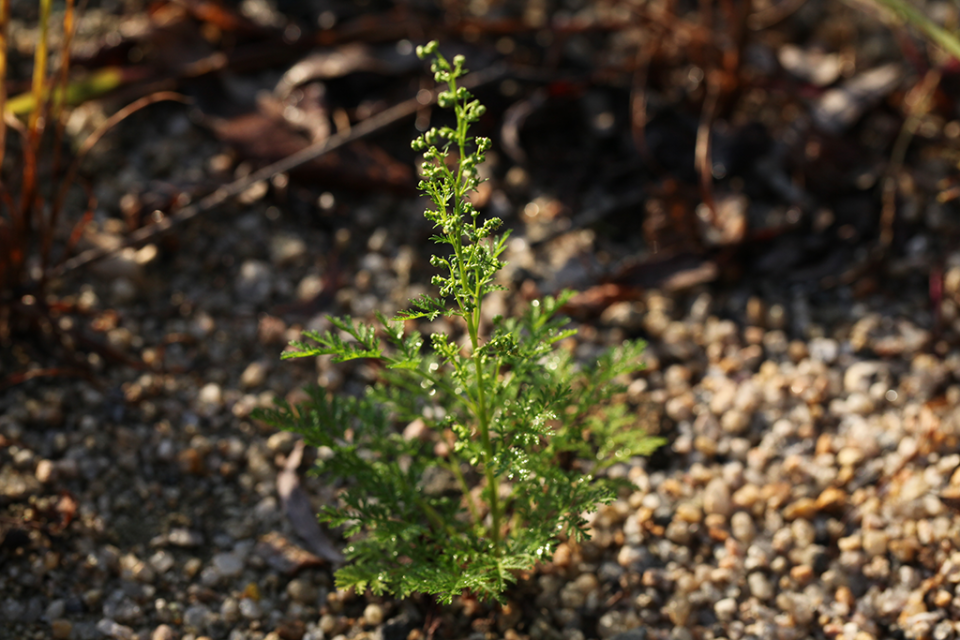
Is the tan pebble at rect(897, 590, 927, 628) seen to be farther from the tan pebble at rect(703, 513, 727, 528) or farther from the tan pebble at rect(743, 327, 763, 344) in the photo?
the tan pebble at rect(743, 327, 763, 344)

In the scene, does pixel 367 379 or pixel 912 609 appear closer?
pixel 912 609

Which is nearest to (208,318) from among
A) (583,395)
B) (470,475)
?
(470,475)

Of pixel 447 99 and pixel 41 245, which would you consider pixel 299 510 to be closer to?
pixel 41 245

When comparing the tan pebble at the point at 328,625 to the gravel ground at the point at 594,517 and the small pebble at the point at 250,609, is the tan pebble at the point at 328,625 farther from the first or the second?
the small pebble at the point at 250,609

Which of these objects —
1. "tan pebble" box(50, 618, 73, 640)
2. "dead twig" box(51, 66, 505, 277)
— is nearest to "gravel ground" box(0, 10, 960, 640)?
"tan pebble" box(50, 618, 73, 640)

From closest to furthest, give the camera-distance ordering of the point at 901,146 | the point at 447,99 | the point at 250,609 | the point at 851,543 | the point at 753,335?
1. the point at 447,99
2. the point at 250,609
3. the point at 851,543
4. the point at 753,335
5. the point at 901,146

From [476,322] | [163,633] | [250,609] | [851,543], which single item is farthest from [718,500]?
[163,633]

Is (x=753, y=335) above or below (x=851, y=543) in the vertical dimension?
above

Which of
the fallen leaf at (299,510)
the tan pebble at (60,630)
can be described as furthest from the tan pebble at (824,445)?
the tan pebble at (60,630)

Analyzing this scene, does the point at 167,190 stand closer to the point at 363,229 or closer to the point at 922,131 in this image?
the point at 363,229
